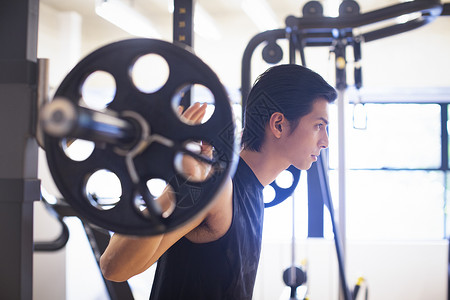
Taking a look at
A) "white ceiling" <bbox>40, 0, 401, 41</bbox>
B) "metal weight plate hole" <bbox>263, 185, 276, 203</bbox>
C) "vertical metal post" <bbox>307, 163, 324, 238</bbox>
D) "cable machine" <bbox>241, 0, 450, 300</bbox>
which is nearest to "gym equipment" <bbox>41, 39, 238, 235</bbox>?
"metal weight plate hole" <bbox>263, 185, 276, 203</bbox>

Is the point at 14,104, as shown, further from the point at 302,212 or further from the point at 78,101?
the point at 302,212

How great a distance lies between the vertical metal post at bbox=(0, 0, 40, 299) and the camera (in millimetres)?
938

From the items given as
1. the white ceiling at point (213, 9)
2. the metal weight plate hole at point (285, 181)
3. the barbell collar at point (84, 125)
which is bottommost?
the metal weight plate hole at point (285, 181)

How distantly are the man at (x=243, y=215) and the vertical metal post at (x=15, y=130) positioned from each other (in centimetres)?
24

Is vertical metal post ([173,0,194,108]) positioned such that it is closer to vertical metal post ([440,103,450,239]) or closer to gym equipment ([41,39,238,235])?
gym equipment ([41,39,238,235])

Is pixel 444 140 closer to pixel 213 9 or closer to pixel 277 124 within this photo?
pixel 213 9

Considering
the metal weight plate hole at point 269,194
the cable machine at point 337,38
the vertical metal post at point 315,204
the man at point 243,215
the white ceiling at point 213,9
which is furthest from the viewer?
the white ceiling at point 213,9

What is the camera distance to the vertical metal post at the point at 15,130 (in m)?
0.94

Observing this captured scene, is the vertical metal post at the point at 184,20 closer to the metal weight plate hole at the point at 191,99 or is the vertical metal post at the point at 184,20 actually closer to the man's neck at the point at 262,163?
the metal weight plate hole at the point at 191,99

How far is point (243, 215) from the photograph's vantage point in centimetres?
116

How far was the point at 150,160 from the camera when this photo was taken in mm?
→ 616

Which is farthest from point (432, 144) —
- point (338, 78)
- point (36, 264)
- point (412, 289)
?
point (36, 264)

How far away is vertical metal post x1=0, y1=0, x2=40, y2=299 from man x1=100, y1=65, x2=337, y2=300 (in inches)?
9.3

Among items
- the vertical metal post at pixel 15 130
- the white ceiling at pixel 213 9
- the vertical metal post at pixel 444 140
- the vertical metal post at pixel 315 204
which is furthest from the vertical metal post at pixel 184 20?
the vertical metal post at pixel 444 140
